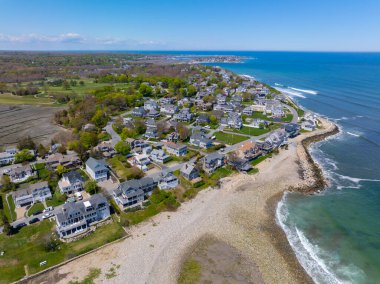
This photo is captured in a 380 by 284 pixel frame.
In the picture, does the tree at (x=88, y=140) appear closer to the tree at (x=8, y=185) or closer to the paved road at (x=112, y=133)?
the paved road at (x=112, y=133)

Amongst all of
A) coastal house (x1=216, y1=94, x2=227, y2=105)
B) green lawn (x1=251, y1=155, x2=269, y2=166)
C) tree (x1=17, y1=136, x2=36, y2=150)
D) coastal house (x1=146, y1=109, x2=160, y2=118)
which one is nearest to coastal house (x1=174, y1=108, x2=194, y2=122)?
coastal house (x1=146, y1=109, x2=160, y2=118)

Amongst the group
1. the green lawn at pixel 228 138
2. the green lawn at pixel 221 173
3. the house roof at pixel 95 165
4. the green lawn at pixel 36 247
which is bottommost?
the green lawn at pixel 36 247

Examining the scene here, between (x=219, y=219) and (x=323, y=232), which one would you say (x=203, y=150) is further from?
(x=323, y=232)

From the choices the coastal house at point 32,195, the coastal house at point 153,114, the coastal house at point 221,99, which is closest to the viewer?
the coastal house at point 32,195

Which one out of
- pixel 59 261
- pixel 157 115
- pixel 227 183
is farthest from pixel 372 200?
pixel 157 115

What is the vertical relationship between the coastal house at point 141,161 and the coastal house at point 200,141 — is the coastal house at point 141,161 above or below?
below

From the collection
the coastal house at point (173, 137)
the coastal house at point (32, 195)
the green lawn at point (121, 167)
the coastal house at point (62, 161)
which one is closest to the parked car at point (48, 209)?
the coastal house at point (32, 195)
